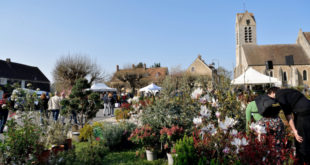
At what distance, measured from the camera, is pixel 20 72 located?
3825 cm

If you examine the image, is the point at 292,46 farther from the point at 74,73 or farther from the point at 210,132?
the point at 210,132

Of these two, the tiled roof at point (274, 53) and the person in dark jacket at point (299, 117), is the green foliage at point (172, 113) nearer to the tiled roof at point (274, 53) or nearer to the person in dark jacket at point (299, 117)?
the person in dark jacket at point (299, 117)

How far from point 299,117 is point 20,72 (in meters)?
43.7

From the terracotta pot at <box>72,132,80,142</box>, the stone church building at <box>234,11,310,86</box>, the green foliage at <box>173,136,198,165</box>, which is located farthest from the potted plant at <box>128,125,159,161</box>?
the stone church building at <box>234,11,310,86</box>

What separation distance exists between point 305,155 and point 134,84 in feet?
99.4

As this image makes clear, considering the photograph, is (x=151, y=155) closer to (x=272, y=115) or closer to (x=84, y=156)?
(x=84, y=156)

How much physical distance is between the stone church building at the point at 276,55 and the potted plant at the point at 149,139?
35.5 m

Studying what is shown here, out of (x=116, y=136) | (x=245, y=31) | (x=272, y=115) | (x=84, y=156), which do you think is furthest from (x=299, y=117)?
(x=245, y=31)

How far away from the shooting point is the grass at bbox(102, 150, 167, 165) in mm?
4301

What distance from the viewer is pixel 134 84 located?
32906 mm

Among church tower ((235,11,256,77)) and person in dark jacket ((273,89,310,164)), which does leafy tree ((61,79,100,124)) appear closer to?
person in dark jacket ((273,89,310,164))

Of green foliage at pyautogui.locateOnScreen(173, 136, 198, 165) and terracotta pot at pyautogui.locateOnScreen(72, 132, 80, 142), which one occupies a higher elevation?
green foliage at pyautogui.locateOnScreen(173, 136, 198, 165)

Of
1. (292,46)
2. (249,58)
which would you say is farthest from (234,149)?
(292,46)

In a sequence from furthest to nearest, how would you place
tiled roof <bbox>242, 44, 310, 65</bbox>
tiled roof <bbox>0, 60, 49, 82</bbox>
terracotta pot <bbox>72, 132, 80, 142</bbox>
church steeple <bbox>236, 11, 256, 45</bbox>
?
church steeple <bbox>236, 11, 256, 45</bbox> < tiled roof <bbox>242, 44, 310, 65</bbox> < tiled roof <bbox>0, 60, 49, 82</bbox> < terracotta pot <bbox>72, 132, 80, 142</bbox>
